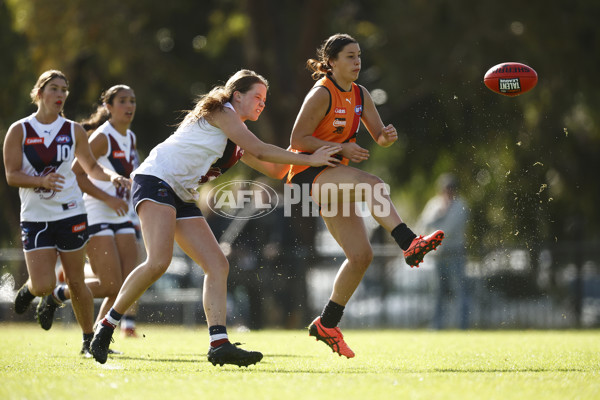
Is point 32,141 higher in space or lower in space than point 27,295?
higher

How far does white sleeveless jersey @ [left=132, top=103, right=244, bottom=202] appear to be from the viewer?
20.6 feet

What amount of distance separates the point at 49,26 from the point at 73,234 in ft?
31.4

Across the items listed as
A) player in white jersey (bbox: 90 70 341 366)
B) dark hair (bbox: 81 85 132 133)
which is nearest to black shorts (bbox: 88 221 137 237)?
dark hair (bbox: 81 85 132 133)

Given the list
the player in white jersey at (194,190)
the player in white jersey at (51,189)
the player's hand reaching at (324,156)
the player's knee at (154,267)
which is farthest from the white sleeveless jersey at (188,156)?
the player in white jersey at (51,189)

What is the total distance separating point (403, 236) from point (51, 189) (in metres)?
3.01

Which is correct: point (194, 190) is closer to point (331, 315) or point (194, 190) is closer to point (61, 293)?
point (331, 315)

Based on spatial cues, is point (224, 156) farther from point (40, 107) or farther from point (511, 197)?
point (511, 197)

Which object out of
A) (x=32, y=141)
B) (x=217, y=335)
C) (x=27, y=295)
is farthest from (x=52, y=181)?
(x=217, y=335)

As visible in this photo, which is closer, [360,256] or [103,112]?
[360,256]

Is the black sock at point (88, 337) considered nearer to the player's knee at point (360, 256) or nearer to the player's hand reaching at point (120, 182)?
the player's hand reaching at point (120, 182)

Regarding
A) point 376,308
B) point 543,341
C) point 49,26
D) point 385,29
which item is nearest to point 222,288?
point 543,341

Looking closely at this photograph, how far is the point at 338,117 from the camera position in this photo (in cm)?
672

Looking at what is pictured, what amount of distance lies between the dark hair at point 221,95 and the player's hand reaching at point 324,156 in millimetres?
727

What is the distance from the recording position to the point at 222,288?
6.19m
